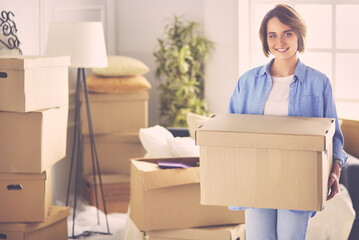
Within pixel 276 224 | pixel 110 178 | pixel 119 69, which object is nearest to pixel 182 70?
pixel 119 69

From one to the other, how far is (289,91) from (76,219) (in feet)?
7.72

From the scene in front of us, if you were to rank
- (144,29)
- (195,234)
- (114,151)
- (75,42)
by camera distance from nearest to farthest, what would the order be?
(195,234) < (75,42) < (114,151) < (144,29)

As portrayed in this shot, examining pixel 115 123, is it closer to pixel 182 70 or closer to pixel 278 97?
pixel 182 70

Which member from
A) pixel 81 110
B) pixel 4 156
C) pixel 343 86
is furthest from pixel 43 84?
pixel 343 86

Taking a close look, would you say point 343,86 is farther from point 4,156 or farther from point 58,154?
point 4,156

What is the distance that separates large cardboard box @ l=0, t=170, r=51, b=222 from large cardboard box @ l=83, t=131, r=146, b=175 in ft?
4.14

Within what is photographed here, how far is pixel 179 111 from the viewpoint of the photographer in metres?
4.61

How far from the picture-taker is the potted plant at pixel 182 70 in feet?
14.8

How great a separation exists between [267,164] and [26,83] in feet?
4.59

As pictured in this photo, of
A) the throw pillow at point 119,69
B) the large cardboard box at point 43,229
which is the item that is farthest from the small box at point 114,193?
the large cardboard box at point 43,229

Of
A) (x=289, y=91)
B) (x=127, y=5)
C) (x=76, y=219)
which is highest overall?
(x=127, y=5)

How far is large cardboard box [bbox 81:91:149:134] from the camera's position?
14.3ft

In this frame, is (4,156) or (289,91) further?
(4,156)

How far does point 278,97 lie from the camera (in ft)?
7.32
